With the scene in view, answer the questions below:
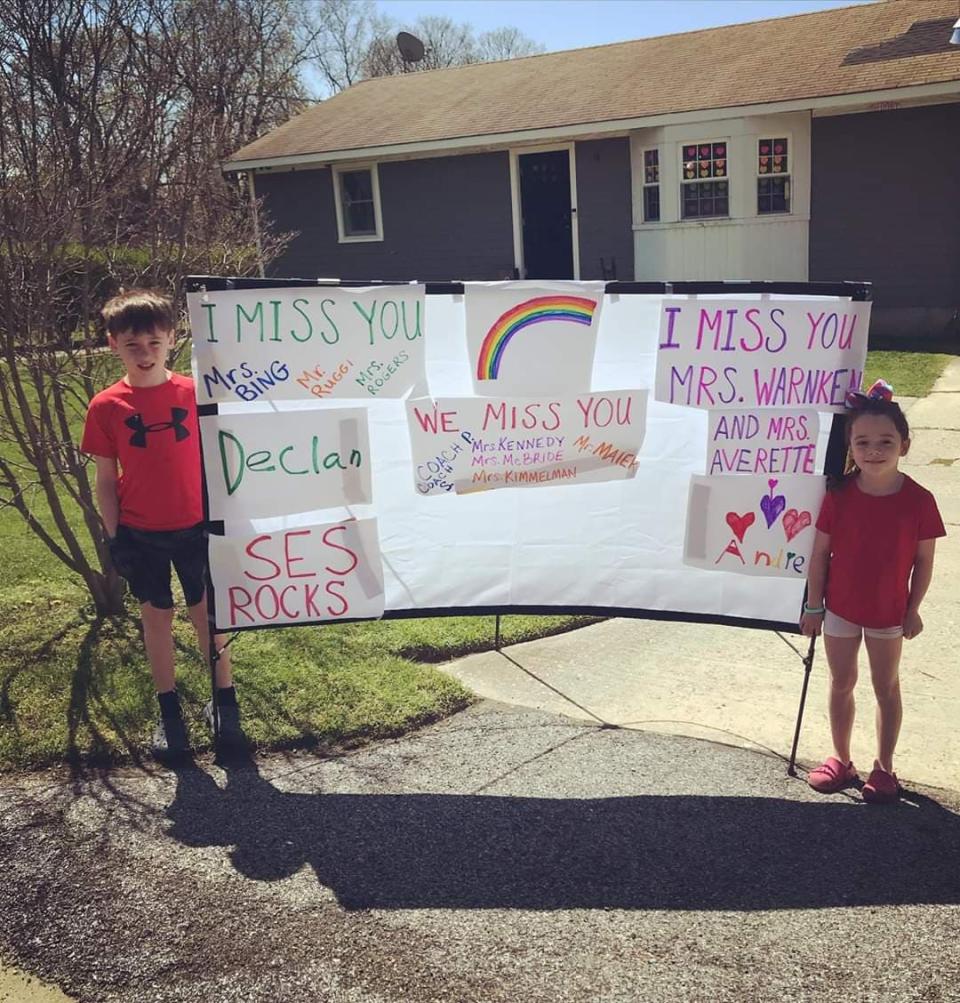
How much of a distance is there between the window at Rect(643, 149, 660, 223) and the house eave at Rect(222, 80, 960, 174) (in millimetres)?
592

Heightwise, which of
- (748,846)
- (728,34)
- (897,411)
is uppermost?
(728,34)

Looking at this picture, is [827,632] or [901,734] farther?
[901,734]

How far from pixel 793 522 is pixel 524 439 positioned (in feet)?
3.45

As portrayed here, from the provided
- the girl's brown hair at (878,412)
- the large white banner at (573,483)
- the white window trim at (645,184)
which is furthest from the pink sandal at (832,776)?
the white window trim at (645,184)

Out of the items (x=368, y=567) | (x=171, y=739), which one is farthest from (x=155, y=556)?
(x=368, y=567)

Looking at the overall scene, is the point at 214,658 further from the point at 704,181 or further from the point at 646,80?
the point at 646,80

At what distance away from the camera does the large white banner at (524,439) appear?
12.3 ft

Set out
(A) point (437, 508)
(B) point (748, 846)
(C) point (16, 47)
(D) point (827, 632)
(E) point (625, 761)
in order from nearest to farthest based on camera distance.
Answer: (B) point (748, 846)
(D) point (827, 632)
(E) point (625, 761)
(A) point (437, 508)
(C) point (16, 47)

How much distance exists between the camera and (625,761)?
11.8ft

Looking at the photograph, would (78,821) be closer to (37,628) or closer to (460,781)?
(460,781)

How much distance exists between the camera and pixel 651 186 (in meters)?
16.0

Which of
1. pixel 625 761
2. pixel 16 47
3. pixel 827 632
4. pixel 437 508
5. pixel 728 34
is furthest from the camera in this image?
pixel 728 34

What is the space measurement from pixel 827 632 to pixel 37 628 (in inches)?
149

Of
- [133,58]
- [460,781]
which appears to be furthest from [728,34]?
[460,781]
